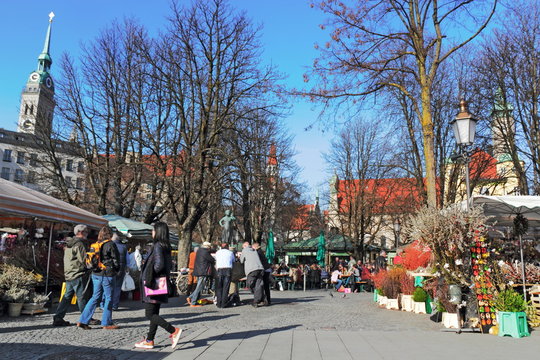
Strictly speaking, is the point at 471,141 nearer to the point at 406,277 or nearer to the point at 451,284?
the point at 451,284

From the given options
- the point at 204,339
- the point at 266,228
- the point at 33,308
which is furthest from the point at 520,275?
the point at 266,228

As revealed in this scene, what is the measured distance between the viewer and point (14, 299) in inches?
344

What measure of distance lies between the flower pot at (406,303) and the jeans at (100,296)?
7475mm

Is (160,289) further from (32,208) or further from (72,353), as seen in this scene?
(32,208)

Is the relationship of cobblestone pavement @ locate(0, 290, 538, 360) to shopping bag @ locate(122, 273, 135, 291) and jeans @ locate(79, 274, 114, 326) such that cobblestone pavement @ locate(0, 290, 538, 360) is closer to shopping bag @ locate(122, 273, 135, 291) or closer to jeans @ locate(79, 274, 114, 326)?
jeans @ locate(79, 274, 114, 326)

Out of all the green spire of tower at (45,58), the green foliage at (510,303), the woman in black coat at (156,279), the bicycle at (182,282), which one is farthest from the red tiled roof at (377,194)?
the green spire of tower at (45,58)

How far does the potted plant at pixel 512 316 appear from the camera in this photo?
298 inches

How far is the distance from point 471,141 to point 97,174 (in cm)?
1837

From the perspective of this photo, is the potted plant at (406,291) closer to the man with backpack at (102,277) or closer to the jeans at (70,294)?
the man with backpack at (102,277)

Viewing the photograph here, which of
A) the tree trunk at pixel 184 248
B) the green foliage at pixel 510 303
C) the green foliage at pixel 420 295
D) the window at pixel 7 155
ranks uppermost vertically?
the window at pixel 7 155

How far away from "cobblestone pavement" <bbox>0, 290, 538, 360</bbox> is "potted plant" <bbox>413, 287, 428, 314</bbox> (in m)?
0.36

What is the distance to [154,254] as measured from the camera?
619 centimetres

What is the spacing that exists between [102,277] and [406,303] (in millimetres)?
7738

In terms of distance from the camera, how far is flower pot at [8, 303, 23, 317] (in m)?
8.77
